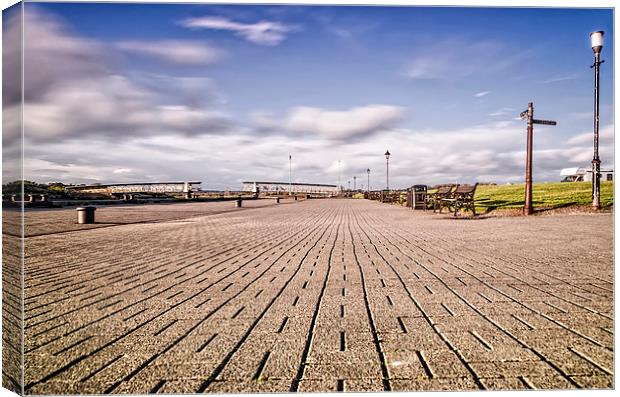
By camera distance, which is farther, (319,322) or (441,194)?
(441,194)

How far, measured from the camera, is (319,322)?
269cm

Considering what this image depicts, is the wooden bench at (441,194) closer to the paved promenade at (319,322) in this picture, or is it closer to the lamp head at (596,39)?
the paved promenade at (319,322)

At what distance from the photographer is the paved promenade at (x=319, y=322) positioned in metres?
1.93

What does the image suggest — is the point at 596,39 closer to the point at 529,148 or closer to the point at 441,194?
the point at 529,148

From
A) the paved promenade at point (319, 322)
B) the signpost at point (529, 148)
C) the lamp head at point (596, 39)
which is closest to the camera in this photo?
the paved promenade at point (319, 322)

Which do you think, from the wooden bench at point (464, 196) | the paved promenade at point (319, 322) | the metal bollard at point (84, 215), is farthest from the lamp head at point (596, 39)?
the metal bollard at point (84, 215)

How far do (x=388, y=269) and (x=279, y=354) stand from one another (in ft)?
8.70

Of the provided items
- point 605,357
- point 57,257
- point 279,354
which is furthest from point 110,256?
point 605,357

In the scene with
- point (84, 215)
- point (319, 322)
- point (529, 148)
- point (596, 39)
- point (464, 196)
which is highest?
point (529, 148)

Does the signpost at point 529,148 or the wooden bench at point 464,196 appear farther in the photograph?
the wooden bench at point 464,196

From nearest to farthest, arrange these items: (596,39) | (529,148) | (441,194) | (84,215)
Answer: (596,39), (84,215), (529,148), (441,194)

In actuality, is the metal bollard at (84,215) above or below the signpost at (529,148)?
below

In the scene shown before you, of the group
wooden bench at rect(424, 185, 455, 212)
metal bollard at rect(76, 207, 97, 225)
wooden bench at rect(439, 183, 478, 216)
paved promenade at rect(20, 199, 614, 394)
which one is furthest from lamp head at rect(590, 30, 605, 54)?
metal bollard at rect(76, 207, 97, 225)

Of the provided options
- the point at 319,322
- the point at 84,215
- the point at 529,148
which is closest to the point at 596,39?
the point at 319,322
